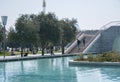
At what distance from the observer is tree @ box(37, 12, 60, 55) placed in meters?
53.4

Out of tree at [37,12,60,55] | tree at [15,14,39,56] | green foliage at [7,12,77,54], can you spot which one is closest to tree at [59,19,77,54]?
green foliage at [7,12,77,54]

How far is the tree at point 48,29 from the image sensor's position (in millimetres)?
53375

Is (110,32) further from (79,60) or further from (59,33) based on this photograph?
(79,60)

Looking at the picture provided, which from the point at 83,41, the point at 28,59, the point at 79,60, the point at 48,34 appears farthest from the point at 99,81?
the point at 83,41

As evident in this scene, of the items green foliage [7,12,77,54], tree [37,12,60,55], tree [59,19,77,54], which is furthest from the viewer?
tree [59,19,77,54]

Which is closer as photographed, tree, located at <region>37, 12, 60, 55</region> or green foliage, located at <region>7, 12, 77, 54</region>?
green foliage, located at <region>7, 12, 77, 54</region>

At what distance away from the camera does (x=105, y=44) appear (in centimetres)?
6706

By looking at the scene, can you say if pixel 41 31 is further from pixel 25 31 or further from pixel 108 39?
pixel 108 39

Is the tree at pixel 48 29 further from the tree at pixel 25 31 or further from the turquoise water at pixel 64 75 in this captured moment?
the turquoise water at pixel 64 75

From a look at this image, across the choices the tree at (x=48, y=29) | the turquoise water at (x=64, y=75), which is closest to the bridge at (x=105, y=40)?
the tree at (x=48, y=29)

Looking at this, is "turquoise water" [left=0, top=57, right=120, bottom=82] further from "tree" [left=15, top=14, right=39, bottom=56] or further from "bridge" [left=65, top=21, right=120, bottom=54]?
"bridge" [left=65, top=21, right=120, bottom=54]

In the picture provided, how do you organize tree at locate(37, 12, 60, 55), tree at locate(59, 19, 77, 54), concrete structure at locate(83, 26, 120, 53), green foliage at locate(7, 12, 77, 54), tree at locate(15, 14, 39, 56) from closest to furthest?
tree at locate(15, 14, 39, 56)
green foliage at locate(7, 12, 77, 54)
tree at locate(37, 12, 60, 55)
tree at locate(59, 19, 77, 54)
concrete structure at locate(83, 26, 120, 53)

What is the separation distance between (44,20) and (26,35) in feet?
19.8

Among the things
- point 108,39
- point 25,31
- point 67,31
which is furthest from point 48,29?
point 108,39
